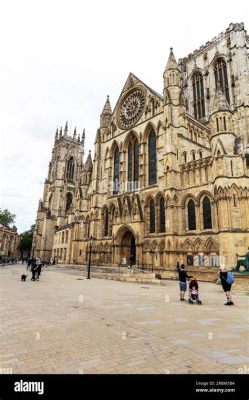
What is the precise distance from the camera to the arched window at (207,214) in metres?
23.6

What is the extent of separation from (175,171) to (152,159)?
18.0ft

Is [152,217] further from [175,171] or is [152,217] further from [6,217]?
[6,217]

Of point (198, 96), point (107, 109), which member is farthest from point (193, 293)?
point (198, 96)

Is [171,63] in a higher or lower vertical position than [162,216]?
higher

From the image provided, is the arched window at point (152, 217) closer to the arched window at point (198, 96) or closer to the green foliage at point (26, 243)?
the arched window at point (198, 96)

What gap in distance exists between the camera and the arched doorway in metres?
31.6

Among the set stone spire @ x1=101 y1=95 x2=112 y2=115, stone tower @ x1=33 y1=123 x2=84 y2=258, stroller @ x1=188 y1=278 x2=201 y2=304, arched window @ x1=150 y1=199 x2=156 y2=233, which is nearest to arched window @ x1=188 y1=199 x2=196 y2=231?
arched window @ x1=150 y1=199 x2=156 y2=233

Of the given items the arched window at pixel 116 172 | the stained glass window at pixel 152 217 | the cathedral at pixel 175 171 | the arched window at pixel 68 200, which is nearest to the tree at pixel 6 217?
the arched window at pixel 68 200

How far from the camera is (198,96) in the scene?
155 feet

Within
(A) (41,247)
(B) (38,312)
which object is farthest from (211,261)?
(A) (41,247)

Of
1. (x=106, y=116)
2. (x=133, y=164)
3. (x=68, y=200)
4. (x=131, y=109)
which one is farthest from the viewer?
(x=68, y=200)

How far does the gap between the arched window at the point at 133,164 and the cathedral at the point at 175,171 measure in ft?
0.48

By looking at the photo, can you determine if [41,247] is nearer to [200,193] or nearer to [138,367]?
[200,193]

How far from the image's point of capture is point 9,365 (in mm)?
3779
